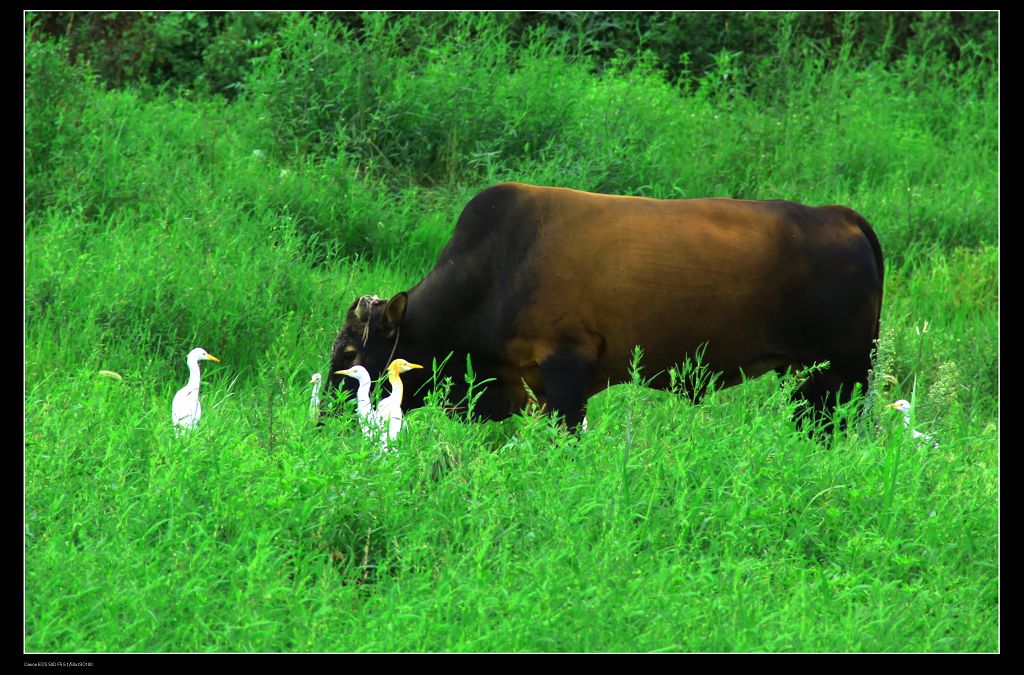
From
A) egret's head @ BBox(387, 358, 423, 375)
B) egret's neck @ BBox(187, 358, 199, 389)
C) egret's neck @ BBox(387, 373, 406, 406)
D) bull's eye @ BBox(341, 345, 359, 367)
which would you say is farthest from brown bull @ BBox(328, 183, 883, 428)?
egret's neck @ BBox(187, 358, 199, 389)

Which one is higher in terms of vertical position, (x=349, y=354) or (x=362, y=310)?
(x=362, y=310)

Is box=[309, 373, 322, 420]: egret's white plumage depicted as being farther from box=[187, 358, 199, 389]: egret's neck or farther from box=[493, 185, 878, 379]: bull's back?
box=[493, 185, 878, 379]: bull's back

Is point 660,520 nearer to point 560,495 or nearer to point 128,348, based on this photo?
point 560,495

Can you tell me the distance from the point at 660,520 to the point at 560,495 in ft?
1.10

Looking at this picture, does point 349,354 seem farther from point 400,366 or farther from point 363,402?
point 363,402

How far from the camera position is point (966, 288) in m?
7.74

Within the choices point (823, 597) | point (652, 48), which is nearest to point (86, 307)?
point (823, 597)

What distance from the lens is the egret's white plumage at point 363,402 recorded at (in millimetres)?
4730

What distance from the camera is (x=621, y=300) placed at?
211 inches

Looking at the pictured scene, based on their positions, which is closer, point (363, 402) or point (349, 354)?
point (363, 402)

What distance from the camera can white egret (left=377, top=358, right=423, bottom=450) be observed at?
4.84 meters

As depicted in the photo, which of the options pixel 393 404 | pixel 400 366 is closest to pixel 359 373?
pixel 400 366

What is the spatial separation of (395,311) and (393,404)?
61 cm

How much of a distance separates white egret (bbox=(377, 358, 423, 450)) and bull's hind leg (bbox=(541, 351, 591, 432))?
0.58 meters
